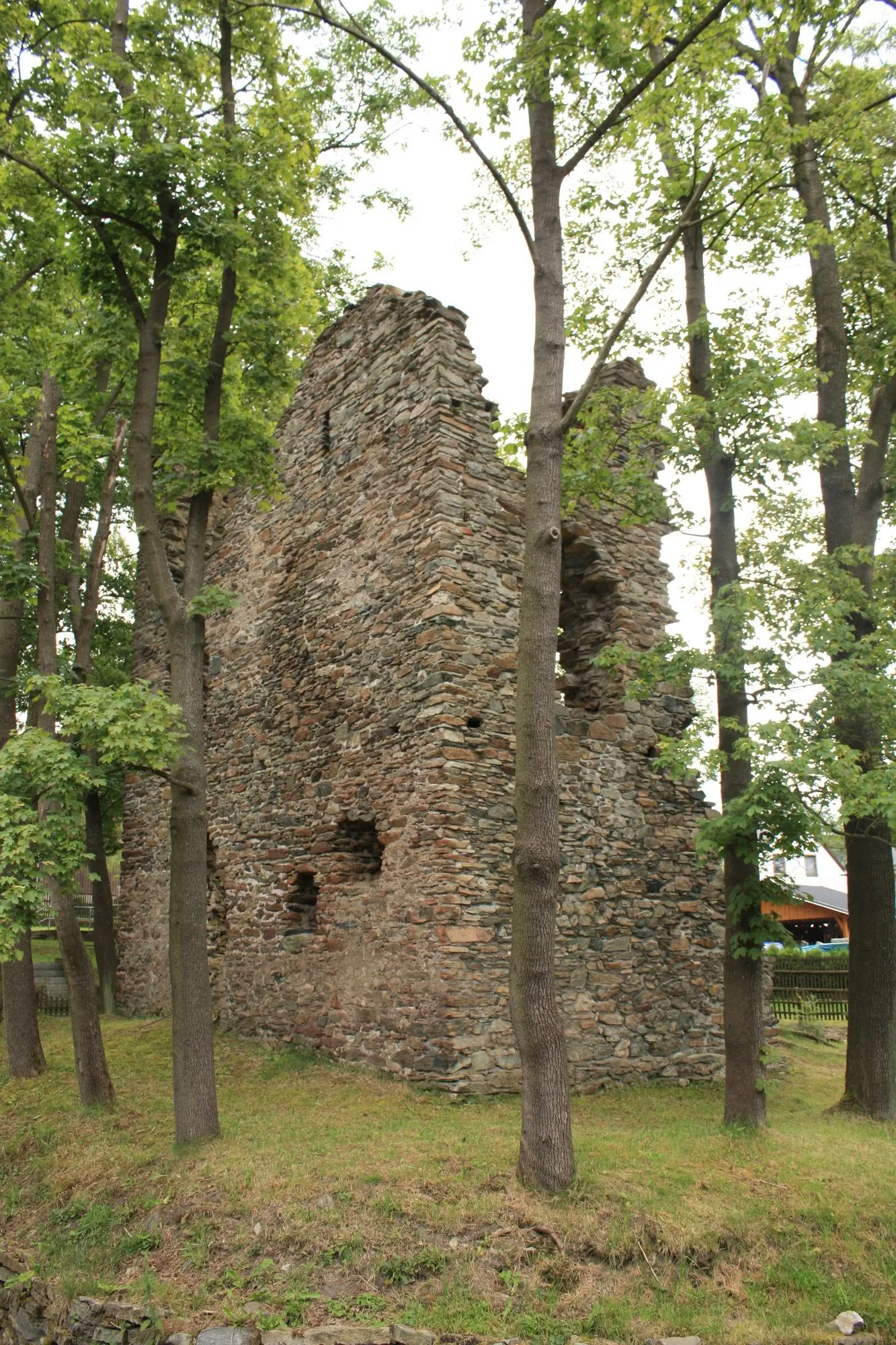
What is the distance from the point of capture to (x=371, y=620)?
9.84 meters

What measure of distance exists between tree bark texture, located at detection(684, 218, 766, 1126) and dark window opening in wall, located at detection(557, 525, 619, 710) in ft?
8.18

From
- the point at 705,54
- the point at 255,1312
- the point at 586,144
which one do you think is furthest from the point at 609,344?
the point at 255,1312

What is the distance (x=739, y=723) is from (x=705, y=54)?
16.3 feet

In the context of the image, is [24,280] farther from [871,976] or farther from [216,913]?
[871,976]

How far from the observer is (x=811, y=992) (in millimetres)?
16984

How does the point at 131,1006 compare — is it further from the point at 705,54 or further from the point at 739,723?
the point at 705,54

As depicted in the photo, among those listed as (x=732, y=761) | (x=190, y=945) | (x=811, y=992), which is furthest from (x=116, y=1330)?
(x=811, y=992)

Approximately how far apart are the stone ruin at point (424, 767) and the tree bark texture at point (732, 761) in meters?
1.89

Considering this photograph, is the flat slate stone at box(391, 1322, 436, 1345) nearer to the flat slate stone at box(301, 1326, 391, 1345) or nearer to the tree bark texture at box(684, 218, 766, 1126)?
the flat slate stone at box(301, 1326, 391, 1345)

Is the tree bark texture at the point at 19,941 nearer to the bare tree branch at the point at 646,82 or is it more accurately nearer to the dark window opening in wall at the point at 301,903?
the dark window opening in wall at the point at 301,903

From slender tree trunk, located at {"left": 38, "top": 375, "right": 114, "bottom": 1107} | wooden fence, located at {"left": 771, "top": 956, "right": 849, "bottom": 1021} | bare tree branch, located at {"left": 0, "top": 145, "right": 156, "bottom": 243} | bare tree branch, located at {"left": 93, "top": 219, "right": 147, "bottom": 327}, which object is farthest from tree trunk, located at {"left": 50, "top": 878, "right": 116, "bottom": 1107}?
wooden fence, located at {"left": 771, "top": 956, "right": 849, "bottom": 1021}

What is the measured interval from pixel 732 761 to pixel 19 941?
281 inches

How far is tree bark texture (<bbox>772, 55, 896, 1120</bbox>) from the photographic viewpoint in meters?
7.98

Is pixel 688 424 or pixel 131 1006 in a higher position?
pixel 688 424
